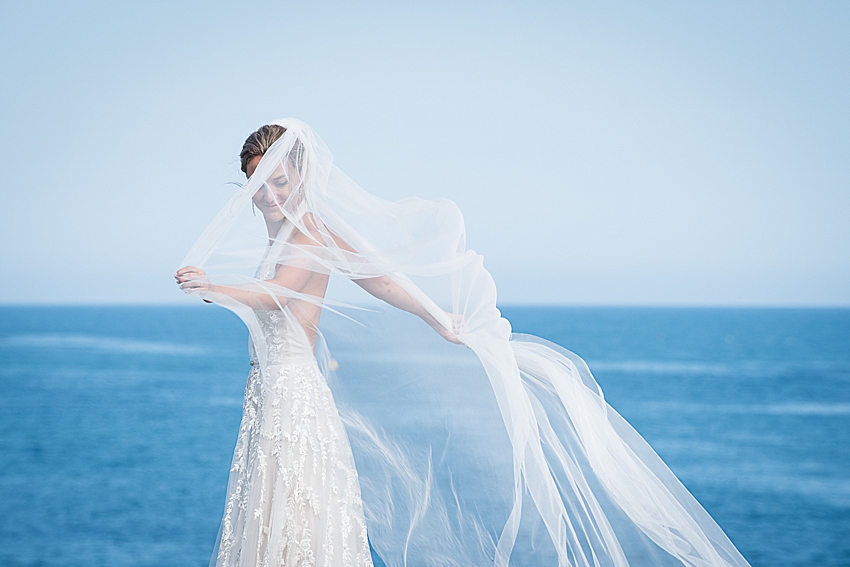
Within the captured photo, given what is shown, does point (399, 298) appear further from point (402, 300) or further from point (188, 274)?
point (188, 274)

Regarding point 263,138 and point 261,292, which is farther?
point 263,138

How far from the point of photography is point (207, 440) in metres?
24.4

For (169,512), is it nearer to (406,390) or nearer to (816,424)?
(406,390)

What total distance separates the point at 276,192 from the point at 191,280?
425 mm

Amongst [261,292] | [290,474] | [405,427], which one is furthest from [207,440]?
[261,292]

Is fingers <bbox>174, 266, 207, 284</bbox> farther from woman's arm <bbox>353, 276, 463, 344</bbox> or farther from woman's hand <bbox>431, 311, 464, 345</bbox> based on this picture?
woman's hand <bbox>431, 311, 464, 345</bbox>

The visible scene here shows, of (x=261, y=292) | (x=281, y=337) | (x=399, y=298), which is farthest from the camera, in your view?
(x=399, y=298)

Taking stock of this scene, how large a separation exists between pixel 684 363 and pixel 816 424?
59.8 ft

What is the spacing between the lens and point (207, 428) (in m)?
26.2

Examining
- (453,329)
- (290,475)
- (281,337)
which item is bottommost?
(290,475)

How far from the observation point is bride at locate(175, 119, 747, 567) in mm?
2242

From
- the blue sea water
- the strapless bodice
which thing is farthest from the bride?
the blue sea water

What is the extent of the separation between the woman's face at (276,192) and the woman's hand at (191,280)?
345mm

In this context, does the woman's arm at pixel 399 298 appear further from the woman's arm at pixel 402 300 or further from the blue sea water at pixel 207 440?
the blue sea water at pixel 207 440
